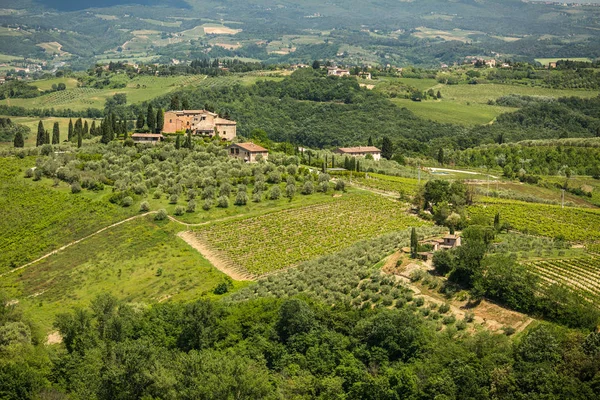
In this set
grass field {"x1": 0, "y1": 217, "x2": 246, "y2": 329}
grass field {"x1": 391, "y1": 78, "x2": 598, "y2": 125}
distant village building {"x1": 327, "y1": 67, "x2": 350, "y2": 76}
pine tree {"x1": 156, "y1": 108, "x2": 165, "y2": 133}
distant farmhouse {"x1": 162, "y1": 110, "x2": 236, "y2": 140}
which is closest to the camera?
grass field {"x1": 0, "y1": 217, "x2": 246, "y2": 329}

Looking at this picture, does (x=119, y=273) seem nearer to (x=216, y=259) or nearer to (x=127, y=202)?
(x=216, y=259)

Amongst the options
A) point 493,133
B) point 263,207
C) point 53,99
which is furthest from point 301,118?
point 263,207

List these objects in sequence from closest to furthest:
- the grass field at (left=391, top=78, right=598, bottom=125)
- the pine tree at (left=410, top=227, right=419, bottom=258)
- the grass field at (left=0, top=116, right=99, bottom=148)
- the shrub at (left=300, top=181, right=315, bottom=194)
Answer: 1. the pine tree at (left=410, top=227, right=419, bottom=258)
2. the shrub at (left=300, top=181, right=315, bottom=194)
3. the grass field at (left=0, top=116, right=99, bottom=148)
4. the grass field at (left=391, top=78, right=598, bottom=125)

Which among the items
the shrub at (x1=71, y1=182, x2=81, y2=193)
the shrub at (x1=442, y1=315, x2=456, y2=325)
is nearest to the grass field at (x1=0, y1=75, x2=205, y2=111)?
the shrub at (x1=71, y1=182, x2=81, y2=193)

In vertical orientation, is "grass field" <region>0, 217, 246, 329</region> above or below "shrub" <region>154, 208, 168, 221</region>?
below

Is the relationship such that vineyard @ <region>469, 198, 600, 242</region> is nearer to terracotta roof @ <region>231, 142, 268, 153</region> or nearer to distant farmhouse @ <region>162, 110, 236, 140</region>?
terracotta roof @ <region>231, 142, 268, 153</region>
